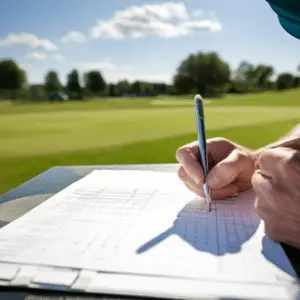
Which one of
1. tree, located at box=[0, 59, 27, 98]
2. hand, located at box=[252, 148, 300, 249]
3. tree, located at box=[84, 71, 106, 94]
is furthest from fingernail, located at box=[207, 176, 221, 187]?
tree, located at box=[0, 59, 27, 98]

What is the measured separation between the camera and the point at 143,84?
86.4ft

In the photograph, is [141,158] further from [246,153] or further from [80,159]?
[246,153]

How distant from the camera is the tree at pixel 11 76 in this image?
98.3 feet

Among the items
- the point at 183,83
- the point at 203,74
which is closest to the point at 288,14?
the point at 183,83

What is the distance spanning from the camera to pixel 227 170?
0.54 meters

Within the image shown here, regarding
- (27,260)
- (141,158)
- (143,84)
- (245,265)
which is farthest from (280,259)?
(143,84)

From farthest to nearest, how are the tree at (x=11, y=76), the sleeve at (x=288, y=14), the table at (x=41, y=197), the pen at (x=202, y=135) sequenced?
the tree at (x=11, y=76), the sleeve at (x=288, y=14), the pen at (x=202, y=135), the table at (x=41, y=197)

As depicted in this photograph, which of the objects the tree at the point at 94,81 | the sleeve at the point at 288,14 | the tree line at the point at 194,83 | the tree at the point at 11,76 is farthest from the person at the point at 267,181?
the tree at the point at 11,76

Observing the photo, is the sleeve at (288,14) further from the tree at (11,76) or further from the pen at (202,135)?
the tree at (11,76)

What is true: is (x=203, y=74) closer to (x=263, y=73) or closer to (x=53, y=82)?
(x=263, y=73)

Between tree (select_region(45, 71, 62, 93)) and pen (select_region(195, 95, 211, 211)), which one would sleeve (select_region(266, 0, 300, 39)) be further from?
tree (select_region(45, 71, 62, 93))

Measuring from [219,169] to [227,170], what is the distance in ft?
0.05

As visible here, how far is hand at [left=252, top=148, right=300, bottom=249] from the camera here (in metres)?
0.39

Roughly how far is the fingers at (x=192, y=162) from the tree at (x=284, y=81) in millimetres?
26506
